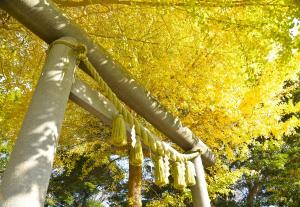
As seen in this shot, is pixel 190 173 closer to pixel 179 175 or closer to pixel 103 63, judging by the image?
pixel 179 175

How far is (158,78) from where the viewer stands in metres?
5.40

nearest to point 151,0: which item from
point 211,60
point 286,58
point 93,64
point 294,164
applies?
point 93,64

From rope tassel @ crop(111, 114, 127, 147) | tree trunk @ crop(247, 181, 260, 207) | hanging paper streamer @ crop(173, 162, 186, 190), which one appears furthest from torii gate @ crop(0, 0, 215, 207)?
tree trunk @ crop(247, 181, 260, 207)

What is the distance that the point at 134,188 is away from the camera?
6504 mm

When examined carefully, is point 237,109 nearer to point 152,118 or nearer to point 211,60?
point 211,60

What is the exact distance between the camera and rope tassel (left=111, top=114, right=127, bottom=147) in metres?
2.71

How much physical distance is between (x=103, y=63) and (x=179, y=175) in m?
1.69

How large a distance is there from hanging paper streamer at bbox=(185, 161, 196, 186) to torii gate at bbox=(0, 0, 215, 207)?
99cm

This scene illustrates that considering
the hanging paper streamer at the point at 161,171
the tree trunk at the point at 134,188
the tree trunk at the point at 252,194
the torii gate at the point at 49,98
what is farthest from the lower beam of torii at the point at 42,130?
the tree trunk at the point at 252,194

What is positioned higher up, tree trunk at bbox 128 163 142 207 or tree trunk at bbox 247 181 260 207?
tree trunk at bbox 247 181 260 207

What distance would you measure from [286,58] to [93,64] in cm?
190

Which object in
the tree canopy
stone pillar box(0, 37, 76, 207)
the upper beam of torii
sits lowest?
stone pillar box(0, 37, 76, 207)

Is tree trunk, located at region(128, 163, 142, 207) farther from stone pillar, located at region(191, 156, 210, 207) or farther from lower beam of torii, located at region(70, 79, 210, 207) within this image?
lower beam of torii, located at region(70, 79, 210, 207)

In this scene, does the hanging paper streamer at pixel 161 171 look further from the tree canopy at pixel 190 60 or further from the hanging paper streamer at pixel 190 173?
the tree canopy at pixel 190 60
